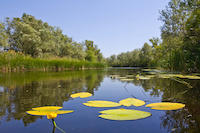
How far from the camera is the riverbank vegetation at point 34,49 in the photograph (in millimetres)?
7703

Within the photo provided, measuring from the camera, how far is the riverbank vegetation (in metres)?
7.70

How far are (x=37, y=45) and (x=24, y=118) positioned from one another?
1612cm

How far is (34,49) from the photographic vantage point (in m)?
15.6

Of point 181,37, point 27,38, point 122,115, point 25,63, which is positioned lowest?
point 122,115

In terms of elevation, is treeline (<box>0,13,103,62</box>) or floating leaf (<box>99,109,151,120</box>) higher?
treeline (<box>0,13,103,62</box>)

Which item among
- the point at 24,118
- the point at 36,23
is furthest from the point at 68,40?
the point at 24,118

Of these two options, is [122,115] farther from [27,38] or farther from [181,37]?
[27,38]

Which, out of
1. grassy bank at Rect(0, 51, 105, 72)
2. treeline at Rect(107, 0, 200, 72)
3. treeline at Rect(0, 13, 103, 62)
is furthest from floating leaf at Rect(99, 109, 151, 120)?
treeline at Rect(0, 13, 103, 62)

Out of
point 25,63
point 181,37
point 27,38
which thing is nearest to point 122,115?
point 25,63

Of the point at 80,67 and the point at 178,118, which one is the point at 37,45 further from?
the point at 178,118

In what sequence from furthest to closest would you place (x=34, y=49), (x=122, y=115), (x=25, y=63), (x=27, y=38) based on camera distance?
(x=34, y=49) < (x=27, y=38) < (x=25, y=63) < (x=122, y=115)

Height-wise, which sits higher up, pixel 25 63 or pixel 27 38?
pixel 27 38

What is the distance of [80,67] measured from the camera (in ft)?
40.1

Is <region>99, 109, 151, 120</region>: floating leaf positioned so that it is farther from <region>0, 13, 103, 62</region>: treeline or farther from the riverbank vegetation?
<region>0, 13, 103, 62</region>: treeline
